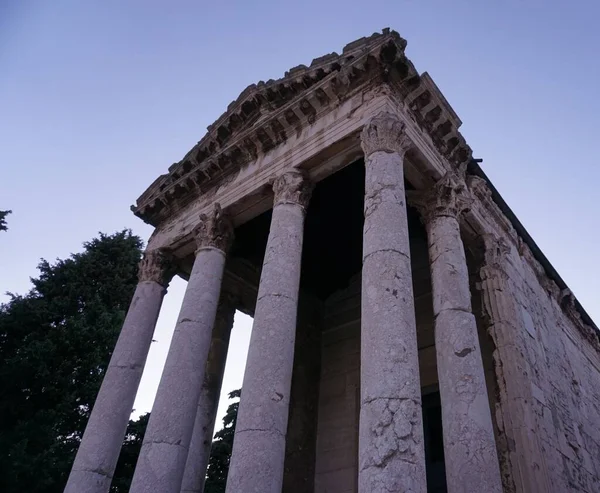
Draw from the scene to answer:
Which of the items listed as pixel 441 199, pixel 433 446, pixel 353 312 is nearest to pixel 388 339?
pixel 441 199

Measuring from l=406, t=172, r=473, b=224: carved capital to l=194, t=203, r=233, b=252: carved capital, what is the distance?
11.5ft

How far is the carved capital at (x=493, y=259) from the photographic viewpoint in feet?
30.3

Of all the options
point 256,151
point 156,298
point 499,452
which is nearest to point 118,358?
point 156,298

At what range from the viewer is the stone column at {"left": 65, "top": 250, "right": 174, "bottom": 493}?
7.94 meters

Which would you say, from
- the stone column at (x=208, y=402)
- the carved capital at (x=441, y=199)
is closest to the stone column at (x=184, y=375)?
the stone column at (x=208, y=402)

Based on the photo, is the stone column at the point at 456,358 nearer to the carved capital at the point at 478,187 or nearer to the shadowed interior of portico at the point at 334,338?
the carved capital at the point at 478,187

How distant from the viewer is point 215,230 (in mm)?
9266

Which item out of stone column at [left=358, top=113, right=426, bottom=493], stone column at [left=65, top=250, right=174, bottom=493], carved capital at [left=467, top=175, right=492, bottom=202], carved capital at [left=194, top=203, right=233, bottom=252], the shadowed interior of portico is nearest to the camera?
stone column at [left=358, top=113, right=426, bottom=493]

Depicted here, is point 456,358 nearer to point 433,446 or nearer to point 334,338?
point 433,446

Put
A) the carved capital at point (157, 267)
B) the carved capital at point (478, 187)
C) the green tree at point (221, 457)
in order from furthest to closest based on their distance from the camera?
the green tree at point (221, 457)
the carved capital at point (157, 267)
the carved capital at point (478, 187)

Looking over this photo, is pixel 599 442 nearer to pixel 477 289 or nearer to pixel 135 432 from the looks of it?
pixel 477 289

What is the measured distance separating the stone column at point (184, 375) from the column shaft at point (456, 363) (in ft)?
12.2

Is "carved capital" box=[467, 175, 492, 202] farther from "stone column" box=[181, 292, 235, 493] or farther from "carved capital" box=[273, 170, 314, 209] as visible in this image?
"stone column" box=[181, 292, 235, 493]

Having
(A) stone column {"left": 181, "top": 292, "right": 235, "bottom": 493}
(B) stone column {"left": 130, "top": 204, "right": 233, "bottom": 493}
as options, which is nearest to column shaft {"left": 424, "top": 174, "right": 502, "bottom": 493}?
(B) stone column {"left": 130, "top": 204, "right": 233, "bottom": 493}
